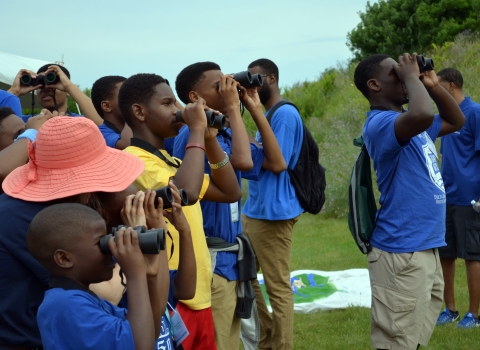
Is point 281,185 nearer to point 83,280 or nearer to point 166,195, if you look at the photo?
point 166,195

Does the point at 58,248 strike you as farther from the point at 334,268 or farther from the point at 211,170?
the point at 334,268

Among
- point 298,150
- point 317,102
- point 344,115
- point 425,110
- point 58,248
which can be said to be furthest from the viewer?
point 317,102

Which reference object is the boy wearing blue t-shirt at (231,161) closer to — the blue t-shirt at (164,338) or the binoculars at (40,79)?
the blue t-shirt at (164,338)

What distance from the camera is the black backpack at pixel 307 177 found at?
17.8 ft

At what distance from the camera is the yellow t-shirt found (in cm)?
322

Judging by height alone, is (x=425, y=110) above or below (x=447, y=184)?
above

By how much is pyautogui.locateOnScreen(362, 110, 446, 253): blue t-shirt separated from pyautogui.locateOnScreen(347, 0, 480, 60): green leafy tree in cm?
1639

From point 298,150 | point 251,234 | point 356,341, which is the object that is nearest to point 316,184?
point 298,150

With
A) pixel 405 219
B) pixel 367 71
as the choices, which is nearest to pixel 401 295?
pixel 405 219

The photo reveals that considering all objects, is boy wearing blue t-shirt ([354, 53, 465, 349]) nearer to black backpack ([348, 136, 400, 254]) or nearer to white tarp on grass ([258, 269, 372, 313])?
black backpack ([348, 136, 400, 254])

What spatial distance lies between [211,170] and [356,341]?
282 cm

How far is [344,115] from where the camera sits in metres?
16.2

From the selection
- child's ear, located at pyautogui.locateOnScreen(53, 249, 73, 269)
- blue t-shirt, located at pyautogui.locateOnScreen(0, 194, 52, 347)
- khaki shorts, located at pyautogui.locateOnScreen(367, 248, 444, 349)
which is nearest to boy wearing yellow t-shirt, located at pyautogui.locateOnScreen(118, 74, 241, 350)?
blue t-shirt, located at pyautogui.locateOnScreen(0, 194, 52, 347)

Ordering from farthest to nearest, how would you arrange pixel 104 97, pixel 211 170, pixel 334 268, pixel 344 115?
pixel 344 115, pixel 334 268, pixel 104 97, pixel 211 170
